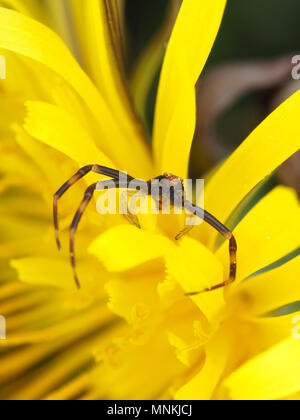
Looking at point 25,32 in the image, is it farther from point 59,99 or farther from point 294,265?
point 294,265

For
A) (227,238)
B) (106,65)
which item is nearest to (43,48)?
(106,65)

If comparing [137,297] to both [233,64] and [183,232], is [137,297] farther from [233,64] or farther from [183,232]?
[233,64]

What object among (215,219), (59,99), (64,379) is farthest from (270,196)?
(64,379)

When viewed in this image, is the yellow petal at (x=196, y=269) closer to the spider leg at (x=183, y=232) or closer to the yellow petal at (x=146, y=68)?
the spider leg at (x=183, y=232)

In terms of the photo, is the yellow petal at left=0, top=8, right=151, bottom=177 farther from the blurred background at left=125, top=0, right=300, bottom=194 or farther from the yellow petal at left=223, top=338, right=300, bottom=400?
the yellow petal at left=223, top=338, right=300, bottom=400

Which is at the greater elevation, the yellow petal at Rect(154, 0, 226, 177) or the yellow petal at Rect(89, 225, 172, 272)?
the yellow petal at Rect(154, 0, 226, 177)

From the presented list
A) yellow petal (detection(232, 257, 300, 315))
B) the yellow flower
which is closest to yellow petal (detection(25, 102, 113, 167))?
the yellow flower

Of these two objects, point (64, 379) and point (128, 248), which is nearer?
point (128, 248)

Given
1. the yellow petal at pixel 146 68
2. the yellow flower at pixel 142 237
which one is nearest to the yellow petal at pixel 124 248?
the yellow flower at pixel 142 237
